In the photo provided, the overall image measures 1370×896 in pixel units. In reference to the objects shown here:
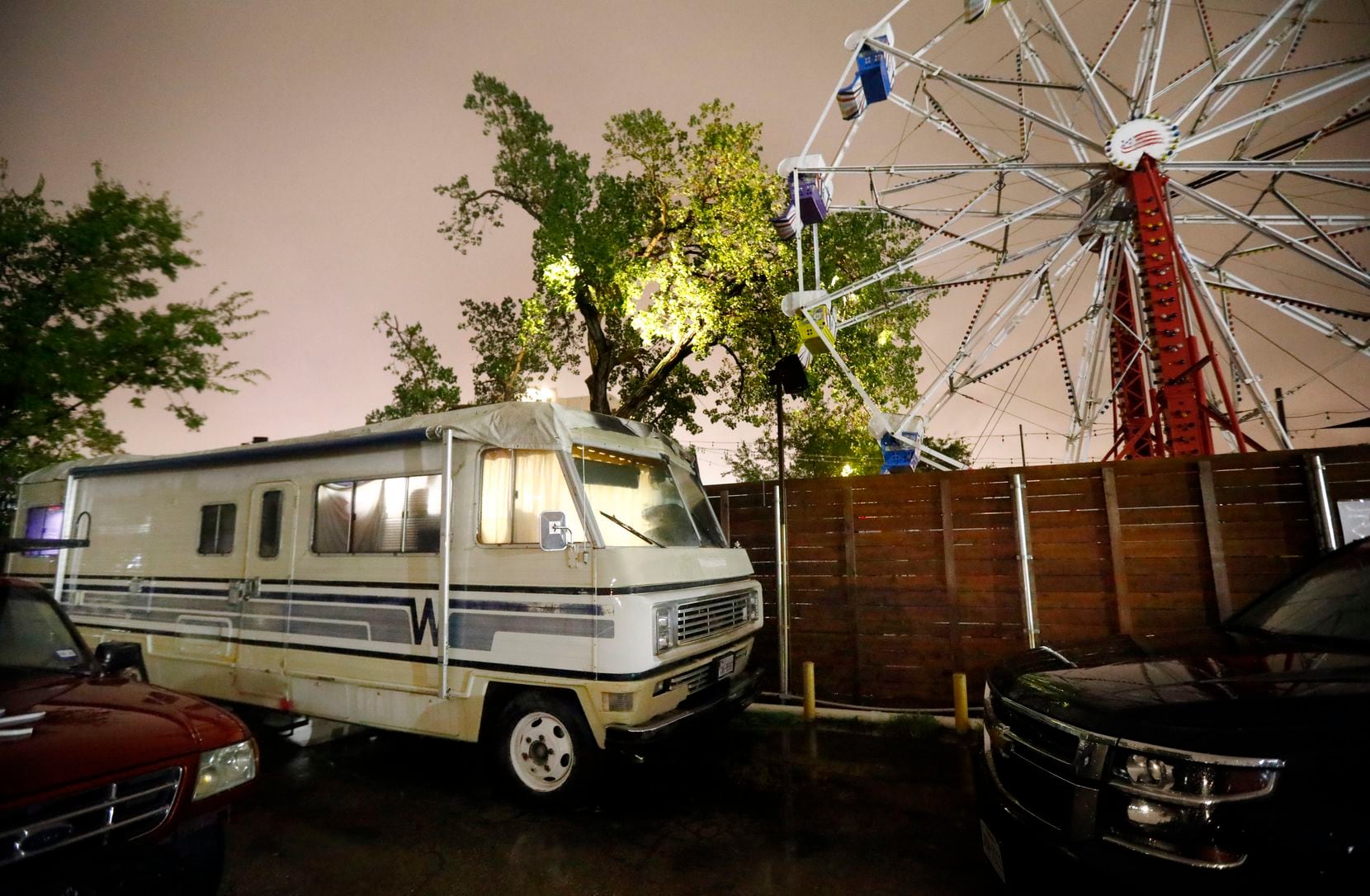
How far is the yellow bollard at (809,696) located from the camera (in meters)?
7.03

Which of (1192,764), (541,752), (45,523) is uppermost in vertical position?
(45,523)

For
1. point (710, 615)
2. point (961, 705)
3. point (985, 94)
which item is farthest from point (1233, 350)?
point (710, 615)

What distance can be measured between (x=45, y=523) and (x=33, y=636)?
6130 millimetres

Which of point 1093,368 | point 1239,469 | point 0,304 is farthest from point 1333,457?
point 0,304

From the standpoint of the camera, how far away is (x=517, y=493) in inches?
201

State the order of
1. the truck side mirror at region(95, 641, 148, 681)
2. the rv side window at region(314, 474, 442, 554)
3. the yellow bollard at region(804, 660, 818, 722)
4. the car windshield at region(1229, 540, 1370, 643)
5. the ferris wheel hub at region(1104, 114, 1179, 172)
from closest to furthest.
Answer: the car windshield at region(1229, 540, 1370, 643), the truck side mirror at region(95, 641, 148, 681), the rv side window at region(314, 474, 442, 554), the yellow bollard at region(804, 660, 818, 722), the ferris wheel hub at region(1104, 114, 1179, 172)

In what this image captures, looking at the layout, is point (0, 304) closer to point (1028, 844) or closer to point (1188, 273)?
point (1028, 844)

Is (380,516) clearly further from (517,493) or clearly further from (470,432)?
(517,493)

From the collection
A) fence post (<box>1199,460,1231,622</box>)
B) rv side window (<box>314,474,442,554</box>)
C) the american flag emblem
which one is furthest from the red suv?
the american flag emblem

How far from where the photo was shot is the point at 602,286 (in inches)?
573

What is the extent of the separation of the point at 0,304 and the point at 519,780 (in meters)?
14.7

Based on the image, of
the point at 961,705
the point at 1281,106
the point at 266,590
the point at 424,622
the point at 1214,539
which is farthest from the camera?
the point at 1281,106

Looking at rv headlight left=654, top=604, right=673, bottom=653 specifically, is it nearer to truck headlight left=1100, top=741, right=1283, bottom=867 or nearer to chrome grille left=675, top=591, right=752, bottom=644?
chrome grille left=675, top=591, right=752, bottom=644

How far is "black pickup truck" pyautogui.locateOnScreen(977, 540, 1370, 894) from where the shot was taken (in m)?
1.95
